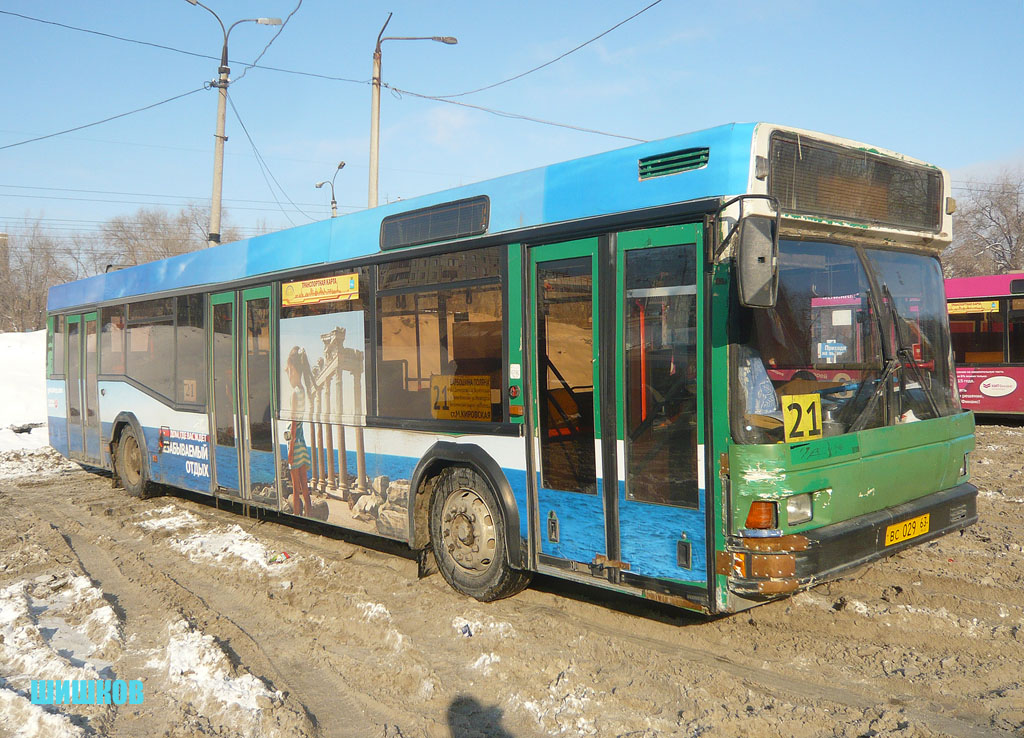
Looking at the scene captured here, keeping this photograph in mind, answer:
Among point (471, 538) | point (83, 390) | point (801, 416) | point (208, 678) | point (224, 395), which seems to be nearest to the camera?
point (801, 416)

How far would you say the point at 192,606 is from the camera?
6078mm

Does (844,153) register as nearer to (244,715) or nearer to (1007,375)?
(244,715)

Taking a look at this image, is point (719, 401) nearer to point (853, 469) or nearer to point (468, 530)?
point (853, 469)

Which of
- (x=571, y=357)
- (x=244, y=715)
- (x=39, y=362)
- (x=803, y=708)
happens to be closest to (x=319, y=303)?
(x=571, y=357)

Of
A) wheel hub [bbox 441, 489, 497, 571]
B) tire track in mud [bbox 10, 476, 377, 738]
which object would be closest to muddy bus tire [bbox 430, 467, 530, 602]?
wheel hub [bbox 441, 489, 497, 571]

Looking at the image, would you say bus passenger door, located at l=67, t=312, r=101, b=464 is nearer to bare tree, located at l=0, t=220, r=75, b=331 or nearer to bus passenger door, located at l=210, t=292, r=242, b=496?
bus passenger door, located at l=210, t=292, r=242, b=496

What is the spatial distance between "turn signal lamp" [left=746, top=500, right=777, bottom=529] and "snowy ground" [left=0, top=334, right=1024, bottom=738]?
832mm

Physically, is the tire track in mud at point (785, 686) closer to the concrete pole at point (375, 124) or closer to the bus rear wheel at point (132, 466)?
the bus rear wheel at point (132, 466)

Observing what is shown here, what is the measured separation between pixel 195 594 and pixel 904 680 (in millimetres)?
4969

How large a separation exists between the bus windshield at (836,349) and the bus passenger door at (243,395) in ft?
17.1

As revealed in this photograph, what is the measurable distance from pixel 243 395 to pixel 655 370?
5249mm

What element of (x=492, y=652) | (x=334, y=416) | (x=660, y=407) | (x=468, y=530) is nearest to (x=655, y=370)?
(x=660, y=407)

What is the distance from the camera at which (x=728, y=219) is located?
173 inches

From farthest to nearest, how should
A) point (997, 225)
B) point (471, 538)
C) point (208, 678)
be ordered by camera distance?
point (997, 225) → point (471, 538) → point (208, 678)
